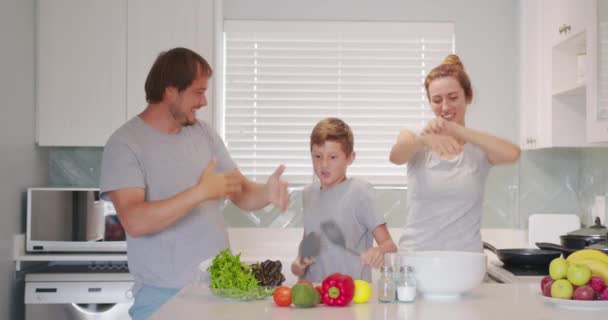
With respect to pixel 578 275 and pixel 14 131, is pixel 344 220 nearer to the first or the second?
pixel 578 275

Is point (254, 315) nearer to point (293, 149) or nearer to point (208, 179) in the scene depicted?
point (208, 179)

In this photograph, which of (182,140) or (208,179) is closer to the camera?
(208,179)

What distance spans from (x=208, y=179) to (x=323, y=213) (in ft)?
2.22

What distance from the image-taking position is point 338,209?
9.59 feet

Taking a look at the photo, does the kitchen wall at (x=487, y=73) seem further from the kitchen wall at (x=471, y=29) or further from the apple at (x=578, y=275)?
the apple at (x=578, y=275)

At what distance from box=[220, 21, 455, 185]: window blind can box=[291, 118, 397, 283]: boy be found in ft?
5.12

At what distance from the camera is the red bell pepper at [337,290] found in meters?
2.04

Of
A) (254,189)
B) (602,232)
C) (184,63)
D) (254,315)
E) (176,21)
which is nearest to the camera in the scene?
(254,315)

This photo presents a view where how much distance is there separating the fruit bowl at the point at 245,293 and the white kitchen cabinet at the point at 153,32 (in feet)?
7.67

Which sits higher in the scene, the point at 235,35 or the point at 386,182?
the point at 235,35

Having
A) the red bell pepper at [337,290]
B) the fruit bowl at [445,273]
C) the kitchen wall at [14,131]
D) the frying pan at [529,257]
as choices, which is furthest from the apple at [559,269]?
the kitchen wall at [14,131]


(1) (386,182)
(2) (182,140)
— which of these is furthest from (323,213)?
(1) (386,182)

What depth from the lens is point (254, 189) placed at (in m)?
2.80

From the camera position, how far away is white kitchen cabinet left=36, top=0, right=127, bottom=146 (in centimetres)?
429
